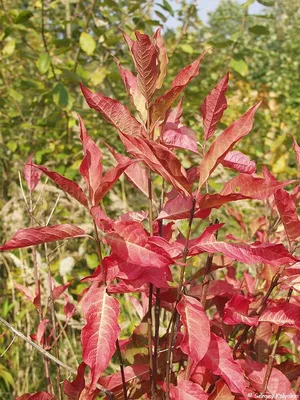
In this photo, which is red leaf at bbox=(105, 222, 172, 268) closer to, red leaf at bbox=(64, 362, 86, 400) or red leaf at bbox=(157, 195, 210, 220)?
red leaf at bbox=(157, 195, 210, 220)

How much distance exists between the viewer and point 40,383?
213 cm

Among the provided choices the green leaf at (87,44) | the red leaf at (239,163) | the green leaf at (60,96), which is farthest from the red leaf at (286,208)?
the green leaf at (87,44)

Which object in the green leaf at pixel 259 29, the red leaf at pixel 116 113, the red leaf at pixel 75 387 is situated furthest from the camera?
the green leaf at pixel 259 29

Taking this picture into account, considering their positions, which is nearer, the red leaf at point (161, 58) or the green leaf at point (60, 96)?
the red leaf at point (161, 58)

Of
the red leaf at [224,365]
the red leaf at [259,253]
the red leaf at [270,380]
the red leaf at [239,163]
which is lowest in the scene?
the red leaf at [270,380]

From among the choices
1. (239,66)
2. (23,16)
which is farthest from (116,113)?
(239,66)

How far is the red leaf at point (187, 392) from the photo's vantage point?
794 mm

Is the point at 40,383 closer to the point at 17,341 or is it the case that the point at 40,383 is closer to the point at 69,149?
the point at 17,341

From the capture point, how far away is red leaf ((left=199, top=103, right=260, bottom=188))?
2.20ft

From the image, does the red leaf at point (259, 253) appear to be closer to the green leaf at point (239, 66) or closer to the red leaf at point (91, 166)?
the red leaf at point (91, 166)

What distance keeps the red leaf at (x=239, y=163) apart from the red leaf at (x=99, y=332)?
28 centimetres

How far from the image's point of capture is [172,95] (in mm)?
746

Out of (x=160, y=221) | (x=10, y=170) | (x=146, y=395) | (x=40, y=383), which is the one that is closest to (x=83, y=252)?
(x=40, y=383)

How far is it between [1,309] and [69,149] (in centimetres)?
92
